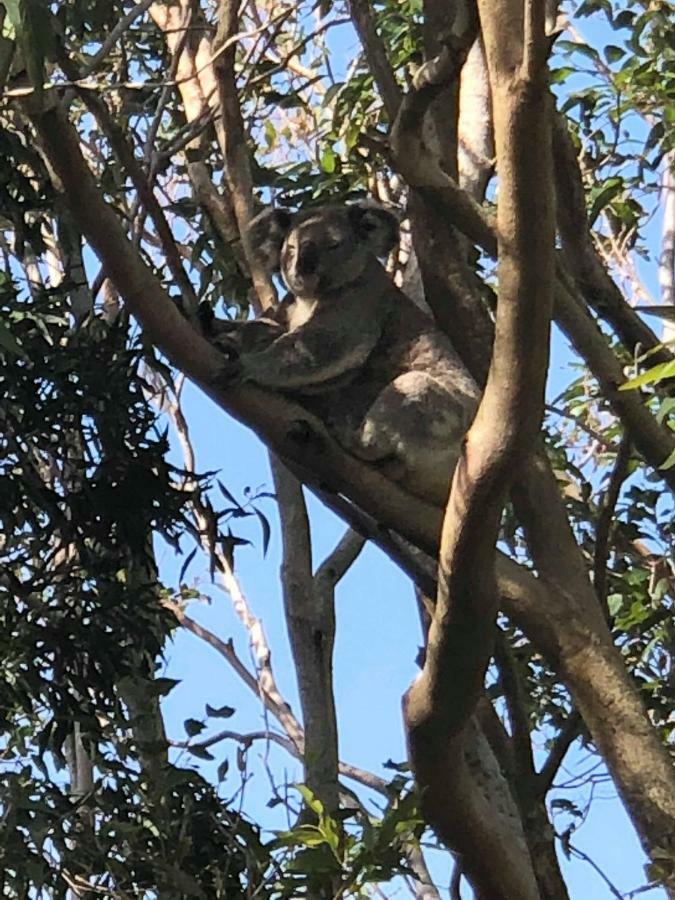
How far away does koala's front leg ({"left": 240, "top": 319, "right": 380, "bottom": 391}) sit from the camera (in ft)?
10.6

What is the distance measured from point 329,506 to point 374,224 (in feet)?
3.46

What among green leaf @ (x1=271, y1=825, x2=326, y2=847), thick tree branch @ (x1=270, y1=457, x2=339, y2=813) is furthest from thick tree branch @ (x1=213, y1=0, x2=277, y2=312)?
green leaf @ (x1=271, y1=825, x2=326, y2=847)

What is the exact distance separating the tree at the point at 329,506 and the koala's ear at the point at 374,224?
178 mm

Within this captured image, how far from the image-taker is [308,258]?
145 inches

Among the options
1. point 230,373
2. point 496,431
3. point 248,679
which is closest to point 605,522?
point 230,373

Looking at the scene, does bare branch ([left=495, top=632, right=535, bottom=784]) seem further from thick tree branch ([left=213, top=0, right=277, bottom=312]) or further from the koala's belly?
thick tree branch ([left=213, top=0, right=277, bottom=312])

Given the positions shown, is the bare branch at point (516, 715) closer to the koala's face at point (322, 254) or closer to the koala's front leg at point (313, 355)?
the koala's front leg at point (313, 355)

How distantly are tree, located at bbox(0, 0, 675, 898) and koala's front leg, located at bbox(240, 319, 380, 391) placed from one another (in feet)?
0.75

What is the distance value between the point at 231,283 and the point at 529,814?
1622mm

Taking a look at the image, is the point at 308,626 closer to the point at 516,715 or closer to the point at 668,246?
the point at 516,715

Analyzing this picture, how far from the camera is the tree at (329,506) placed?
204 centimetres

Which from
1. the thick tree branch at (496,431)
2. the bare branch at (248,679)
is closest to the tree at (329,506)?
the thick tree branch at (496,431)

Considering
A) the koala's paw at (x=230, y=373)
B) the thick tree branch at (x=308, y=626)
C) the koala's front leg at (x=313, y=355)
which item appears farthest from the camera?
the koala's front leg at (x=313, y=355)

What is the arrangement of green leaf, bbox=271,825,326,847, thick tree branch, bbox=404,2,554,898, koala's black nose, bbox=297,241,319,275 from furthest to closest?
1. koala's black nose, bbox=297,241,319,275
2. green leaf, bbox=271,825,326,847
3. thick tree branch, bbox=404,2,554,898
